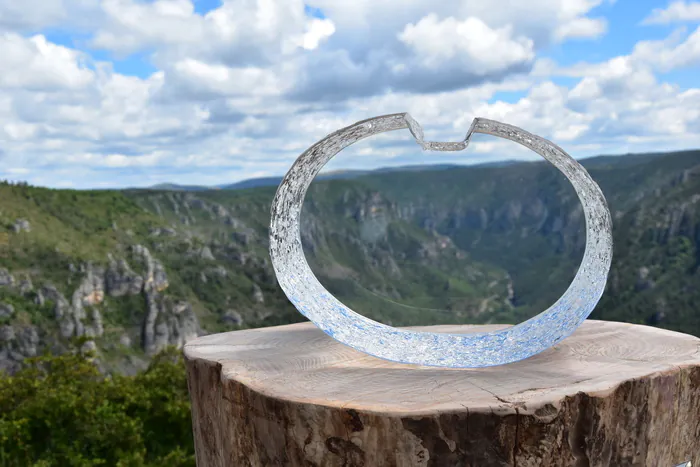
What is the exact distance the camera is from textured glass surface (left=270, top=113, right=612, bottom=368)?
16.6 ft

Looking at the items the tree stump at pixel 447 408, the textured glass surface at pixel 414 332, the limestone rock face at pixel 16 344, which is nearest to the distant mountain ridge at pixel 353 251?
the limestone rock face at pixel 16 344

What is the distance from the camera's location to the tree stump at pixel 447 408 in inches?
142

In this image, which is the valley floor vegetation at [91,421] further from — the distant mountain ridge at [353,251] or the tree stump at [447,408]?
the tree stump at [447,408]

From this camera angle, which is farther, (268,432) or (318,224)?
(318,224)

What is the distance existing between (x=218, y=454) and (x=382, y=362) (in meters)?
1.36

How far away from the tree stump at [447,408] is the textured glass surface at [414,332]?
0.20 meters

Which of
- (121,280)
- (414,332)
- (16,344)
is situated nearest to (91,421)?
(414,332)

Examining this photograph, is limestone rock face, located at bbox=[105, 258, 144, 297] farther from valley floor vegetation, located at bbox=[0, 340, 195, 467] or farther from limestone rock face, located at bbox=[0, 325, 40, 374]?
valley floor vegetation, located at bbox=[0, 340, 195, 467]

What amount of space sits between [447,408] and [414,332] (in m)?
1.97

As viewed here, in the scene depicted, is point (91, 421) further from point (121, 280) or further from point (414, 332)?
point (121, 280)

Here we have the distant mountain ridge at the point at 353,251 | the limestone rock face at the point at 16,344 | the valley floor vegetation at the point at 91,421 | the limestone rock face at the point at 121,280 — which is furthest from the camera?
the limestone rock face at the point at 121,280

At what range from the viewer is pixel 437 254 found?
3466 cm

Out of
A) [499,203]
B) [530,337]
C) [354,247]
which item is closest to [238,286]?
[499,203]

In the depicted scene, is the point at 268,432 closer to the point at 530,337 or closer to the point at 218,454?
the point at 218,454
